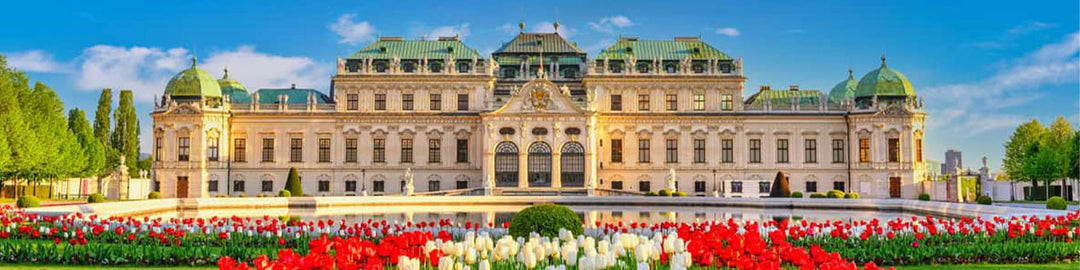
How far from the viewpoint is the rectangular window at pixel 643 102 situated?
58031mm

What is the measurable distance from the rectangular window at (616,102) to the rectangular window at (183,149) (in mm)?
26307

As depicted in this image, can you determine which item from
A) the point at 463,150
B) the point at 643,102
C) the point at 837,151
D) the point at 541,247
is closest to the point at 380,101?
the point at 463,150

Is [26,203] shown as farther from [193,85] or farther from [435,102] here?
[435,102]

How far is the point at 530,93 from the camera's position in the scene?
5541 centimetres

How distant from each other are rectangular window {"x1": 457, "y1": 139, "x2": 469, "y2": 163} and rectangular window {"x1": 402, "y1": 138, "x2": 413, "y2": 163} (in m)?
3.06

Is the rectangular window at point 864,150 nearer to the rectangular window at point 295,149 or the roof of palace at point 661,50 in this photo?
the roof of palace at point 661,50

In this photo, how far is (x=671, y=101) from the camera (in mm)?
58094

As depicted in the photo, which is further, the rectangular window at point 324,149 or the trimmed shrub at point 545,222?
the rectangular window at point 324,149

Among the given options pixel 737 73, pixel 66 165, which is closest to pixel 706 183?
pixel 737 73

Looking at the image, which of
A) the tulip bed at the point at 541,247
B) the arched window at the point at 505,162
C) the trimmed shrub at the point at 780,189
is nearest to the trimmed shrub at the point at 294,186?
the arched window at the point at 505,162

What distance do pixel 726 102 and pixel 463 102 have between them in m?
16.7

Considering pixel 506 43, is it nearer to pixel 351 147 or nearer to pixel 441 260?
pixel 351 147

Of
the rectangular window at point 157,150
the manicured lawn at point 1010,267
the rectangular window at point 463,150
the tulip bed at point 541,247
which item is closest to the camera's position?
the tulip bed at point 541,247

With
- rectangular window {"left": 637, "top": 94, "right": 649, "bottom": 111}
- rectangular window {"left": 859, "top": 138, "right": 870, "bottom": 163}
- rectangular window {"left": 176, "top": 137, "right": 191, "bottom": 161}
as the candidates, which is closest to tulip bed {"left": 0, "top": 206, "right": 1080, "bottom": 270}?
rectangular window {"left": 859, "top": 138, "right": 870, "bottom": 163}
